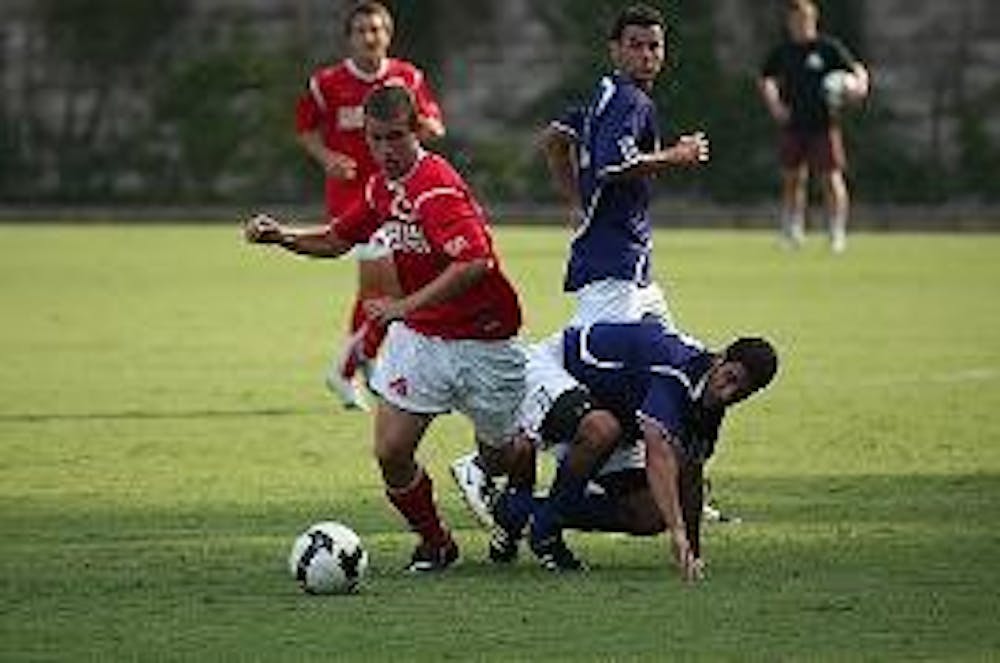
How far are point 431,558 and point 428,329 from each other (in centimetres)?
76

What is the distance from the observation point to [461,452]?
53.4 ft

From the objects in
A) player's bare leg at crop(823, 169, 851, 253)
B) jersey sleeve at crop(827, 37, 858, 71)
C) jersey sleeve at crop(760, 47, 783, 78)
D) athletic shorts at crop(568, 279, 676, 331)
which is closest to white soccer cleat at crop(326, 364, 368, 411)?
athletic shorts at crop(568, 279, 676, 331)

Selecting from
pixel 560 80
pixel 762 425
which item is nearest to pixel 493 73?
pixel 560 80

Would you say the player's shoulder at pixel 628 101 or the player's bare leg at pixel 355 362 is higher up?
the player's shoulder at pixel 628 101

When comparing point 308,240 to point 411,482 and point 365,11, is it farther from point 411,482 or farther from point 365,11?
point 365,11

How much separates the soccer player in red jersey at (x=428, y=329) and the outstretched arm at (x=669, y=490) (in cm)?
62

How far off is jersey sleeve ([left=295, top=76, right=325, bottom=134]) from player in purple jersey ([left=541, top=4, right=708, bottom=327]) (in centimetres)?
608

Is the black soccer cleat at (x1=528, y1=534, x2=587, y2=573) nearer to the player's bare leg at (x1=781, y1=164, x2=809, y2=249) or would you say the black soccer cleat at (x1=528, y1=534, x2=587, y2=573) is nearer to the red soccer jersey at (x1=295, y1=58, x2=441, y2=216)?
the red soccer jersey at (x1=295, y1=58, x2=441, y2=216)

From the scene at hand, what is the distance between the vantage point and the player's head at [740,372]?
11.4 metres

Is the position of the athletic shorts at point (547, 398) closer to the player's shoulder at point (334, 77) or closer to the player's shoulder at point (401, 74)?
the player's shoulder at point (401, 74)

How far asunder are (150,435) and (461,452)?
1639mm

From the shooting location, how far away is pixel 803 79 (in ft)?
113

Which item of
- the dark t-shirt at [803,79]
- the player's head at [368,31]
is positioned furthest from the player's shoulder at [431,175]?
the dark t-shirt at [803,79]

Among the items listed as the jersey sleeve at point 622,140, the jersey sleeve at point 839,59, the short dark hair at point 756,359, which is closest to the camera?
the short dark hair at point 756,359
